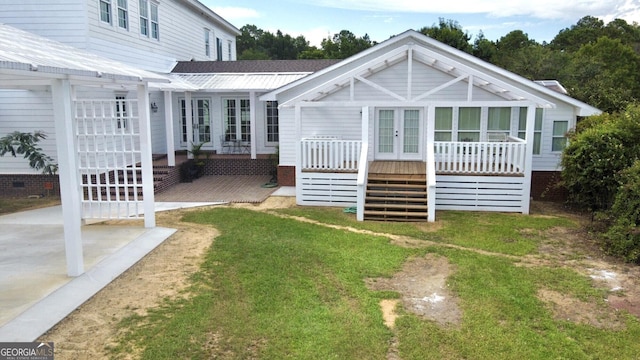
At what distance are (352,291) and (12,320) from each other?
13.3 ft

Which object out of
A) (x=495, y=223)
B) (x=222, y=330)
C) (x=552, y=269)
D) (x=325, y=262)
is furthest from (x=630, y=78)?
(x=222, y=330)

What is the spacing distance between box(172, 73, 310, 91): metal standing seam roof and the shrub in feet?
35.3

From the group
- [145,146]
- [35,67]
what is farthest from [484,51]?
[35,67]

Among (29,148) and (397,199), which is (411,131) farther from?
(29,148)

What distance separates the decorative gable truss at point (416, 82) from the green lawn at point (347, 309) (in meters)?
3.62

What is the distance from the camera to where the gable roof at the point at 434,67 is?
1120 cm

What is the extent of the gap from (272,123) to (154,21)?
5.46 m

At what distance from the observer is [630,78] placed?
95.5 feet

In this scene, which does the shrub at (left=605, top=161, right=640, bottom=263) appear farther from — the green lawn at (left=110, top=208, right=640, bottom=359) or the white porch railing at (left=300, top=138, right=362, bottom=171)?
the white porch railing at (left=300, top=138, right=362, bottom=171)

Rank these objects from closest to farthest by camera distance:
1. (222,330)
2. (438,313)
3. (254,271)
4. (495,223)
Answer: (222,330) → (438,313) → (254,271) → (495,223)

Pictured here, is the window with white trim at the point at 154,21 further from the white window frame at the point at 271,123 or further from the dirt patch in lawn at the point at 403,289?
the dirt patch in lawn at the point at 403,289

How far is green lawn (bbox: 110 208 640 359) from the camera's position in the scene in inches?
197

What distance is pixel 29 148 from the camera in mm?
11656

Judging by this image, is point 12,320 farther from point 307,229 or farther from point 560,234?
point 560,234
